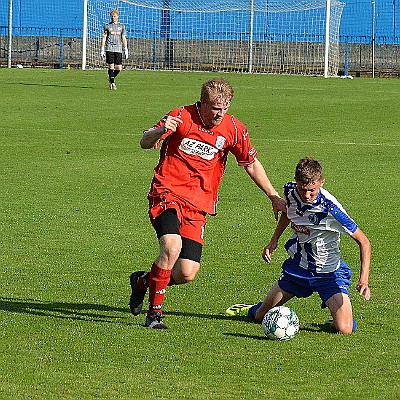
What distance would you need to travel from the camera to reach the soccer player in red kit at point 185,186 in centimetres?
708

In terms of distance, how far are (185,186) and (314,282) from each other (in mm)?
1116

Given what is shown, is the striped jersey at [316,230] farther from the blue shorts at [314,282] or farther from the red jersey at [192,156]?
the red jersey at [192,156]

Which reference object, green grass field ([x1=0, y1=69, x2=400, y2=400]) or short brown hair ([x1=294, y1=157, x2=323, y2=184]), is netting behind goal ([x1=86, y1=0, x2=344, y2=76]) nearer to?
green grass field ([x1=0, y1=69, x2=400, y2=400])

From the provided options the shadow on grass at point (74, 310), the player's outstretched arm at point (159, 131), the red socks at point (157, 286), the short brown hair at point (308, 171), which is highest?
the player's outstretched arm at point (159, 131)

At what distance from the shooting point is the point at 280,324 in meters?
6.75

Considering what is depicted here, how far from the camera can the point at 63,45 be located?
42.0 m

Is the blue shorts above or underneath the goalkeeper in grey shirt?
underneath

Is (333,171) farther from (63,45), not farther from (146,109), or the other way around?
(63,45)

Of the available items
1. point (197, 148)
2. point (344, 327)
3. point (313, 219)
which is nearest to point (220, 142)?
point (197, 148)

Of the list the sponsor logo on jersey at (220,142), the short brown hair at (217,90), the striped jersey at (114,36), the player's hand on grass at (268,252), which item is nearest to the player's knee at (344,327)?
the player's hand on grass at (268,252)

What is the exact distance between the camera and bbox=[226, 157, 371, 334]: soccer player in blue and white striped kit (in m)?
7.16

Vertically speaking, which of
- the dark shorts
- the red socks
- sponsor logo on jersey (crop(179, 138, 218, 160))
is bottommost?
the red socks

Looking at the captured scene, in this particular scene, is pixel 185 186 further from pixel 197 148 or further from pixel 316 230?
pixel 316 230

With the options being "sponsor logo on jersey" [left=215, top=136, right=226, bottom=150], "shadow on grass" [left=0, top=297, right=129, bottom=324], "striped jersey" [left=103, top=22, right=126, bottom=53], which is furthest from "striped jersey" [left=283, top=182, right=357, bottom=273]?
"striped jersey" [left=103, top=22, right=126, bottom=53]
